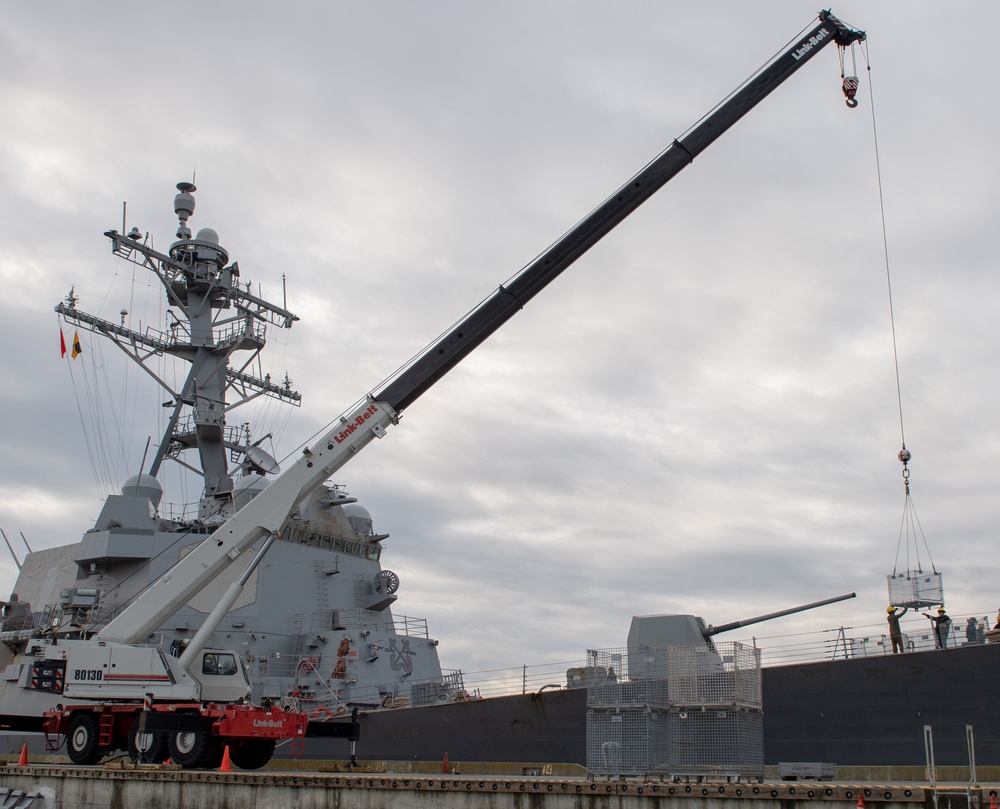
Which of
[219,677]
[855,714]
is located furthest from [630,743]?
[219,677]

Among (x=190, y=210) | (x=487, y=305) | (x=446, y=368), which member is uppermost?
(x=190, y=210)

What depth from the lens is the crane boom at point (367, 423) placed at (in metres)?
14.3

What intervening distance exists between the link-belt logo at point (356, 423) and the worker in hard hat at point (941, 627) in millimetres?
9940

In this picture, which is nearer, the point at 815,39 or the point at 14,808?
the point at 14,808

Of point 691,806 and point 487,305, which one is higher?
point 487,305

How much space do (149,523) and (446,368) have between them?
1235 centimetres

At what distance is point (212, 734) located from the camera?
13.0m

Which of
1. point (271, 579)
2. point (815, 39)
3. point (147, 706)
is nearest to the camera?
point (147, 706)

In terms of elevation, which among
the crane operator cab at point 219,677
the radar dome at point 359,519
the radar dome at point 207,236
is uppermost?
the radar dome at point 207,236

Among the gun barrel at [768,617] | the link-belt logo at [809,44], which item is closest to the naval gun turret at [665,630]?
the gun barrel at [768,617]

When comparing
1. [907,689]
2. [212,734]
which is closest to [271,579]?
[212,734]

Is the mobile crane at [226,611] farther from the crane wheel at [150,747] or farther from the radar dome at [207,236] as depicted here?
the radar dome at [207,236]

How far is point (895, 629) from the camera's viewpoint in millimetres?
14797

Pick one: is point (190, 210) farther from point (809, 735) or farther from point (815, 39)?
point (809, 735)
